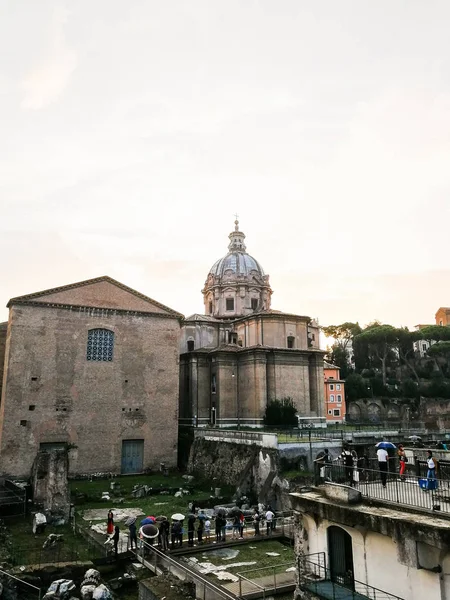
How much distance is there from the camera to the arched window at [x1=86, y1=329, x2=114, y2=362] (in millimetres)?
35312

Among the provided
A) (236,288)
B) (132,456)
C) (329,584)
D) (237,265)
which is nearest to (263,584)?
(329,584)

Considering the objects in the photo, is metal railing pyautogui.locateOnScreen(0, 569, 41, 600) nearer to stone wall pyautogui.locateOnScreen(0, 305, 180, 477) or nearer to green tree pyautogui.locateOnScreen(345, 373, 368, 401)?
stone wall pyautogui.locateOnScreen(0, 305, 180, 477)

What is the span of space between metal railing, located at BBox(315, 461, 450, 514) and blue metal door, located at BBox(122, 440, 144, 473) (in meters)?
24.7

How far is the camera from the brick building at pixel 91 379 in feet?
105

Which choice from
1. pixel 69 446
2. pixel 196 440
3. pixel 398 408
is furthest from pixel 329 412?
pixel 69 446

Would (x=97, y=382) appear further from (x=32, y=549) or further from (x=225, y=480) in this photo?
(x=32, y=549)

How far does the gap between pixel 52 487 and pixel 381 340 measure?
197 ft

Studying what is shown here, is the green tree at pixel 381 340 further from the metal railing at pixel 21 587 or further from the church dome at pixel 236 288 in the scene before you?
the metal railing at pixel 21 587

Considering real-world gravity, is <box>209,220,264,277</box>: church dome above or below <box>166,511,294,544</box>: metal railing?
above

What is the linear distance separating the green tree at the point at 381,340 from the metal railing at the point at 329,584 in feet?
205

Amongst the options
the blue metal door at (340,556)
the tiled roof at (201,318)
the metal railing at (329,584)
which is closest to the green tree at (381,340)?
the tiled roof at (201,318)

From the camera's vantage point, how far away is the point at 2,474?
99.6ft

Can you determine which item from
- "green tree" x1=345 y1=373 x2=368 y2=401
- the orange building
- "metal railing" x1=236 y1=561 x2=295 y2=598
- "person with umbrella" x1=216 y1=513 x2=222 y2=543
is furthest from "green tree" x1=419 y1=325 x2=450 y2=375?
"metal railing" x1=236 y1=561 x2=295 y2=598

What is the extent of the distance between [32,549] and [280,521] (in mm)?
10758
